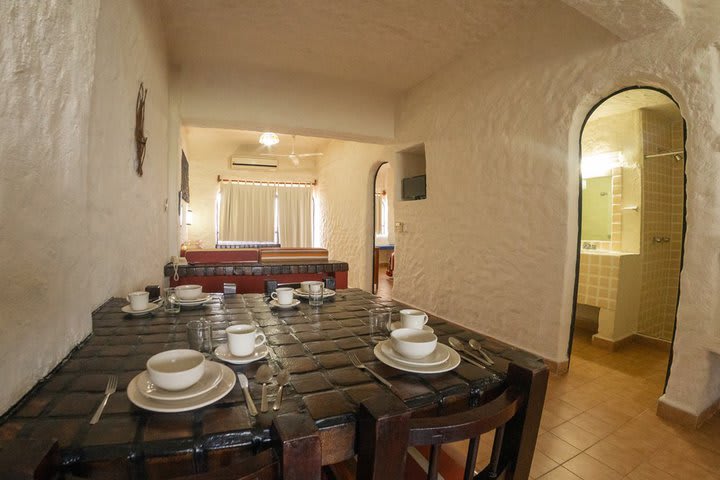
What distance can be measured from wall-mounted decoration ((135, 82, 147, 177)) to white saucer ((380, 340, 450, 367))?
6.53ft

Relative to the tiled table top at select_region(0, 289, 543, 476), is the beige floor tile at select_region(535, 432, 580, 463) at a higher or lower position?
lower

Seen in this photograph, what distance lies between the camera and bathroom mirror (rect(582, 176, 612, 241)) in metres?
3.43

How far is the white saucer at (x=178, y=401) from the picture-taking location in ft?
2.03

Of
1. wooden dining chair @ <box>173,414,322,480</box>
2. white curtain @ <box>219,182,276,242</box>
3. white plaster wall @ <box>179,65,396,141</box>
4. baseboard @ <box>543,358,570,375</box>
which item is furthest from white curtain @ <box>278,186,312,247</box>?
wooden dining chair @ <box>173,414,322,480</box>

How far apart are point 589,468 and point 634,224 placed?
102 inches

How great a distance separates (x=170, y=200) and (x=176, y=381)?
122 inches

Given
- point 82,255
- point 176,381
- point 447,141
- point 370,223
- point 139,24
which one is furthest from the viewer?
point 370,223

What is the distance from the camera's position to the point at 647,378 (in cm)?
240

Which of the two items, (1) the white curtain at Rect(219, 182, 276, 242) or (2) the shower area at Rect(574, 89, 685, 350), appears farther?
(1) the white curtain at Rect(219, 182, 276, 242)

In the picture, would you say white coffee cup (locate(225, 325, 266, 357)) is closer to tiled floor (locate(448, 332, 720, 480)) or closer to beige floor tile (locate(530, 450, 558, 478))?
tiled floor (locate(448, 332, 720, 480))

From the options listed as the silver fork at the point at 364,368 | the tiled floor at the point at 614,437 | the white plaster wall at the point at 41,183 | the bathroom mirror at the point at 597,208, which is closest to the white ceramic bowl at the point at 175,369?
the white plaster wall at the point at 41,183

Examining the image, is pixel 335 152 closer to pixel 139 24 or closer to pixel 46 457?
pixel 139 24

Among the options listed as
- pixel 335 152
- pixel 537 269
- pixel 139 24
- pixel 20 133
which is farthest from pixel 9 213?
pixel 335 152

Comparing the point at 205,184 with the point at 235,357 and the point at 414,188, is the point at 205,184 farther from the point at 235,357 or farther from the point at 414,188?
the point at 235,357
